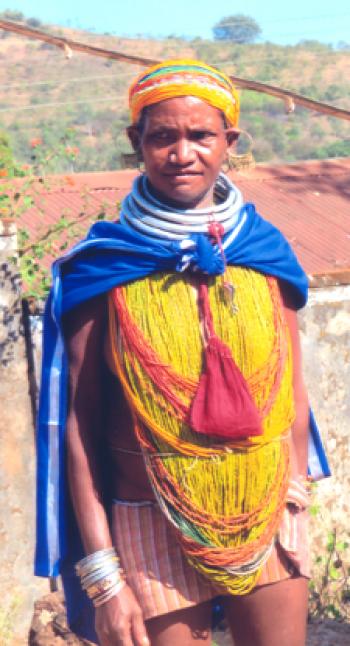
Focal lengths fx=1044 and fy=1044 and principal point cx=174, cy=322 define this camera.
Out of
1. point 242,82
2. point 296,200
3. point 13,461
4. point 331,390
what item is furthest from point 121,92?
point 13,461

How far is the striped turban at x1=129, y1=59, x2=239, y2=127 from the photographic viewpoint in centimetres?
252

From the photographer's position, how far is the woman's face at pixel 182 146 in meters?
2.53

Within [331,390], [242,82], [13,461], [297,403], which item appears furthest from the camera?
[242,82]

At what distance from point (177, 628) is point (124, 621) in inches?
6.4

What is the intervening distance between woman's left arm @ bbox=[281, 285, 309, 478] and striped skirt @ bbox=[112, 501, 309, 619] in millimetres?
216

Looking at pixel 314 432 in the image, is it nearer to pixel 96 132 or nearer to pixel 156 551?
pixel 156 551

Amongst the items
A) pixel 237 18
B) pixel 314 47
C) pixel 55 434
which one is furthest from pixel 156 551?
pixel 237 18

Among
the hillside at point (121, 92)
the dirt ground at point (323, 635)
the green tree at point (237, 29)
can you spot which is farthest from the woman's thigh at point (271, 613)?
the green tree at point (237, 29)

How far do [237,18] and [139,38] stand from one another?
33.0ft

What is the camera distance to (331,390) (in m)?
5.26

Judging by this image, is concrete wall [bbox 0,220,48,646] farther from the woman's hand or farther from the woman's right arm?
the woman's hand

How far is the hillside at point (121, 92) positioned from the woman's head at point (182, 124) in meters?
30.0

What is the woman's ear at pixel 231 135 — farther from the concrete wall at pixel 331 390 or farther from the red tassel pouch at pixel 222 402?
the concrete wall at pixel 331 390

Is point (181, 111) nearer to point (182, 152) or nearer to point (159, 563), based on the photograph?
point (182, 152)
